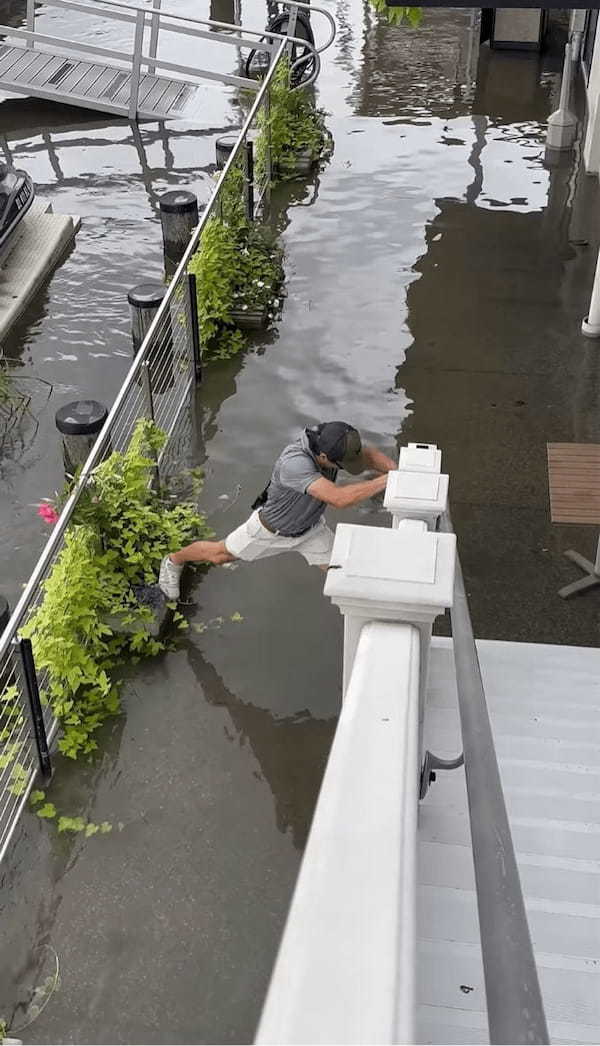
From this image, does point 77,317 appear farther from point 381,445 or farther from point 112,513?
point 112,513

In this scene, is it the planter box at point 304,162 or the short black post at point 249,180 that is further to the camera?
the planter box at point 304,162

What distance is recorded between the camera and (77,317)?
10023 mm

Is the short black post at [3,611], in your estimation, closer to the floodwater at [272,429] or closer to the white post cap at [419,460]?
the floodwater at [272,429]

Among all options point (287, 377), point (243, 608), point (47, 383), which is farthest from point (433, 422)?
point (47, 383)

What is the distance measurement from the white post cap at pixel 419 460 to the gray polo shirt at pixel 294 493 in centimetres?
145

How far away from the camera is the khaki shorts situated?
5.89m

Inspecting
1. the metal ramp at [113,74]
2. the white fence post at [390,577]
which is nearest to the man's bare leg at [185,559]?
the white fence post at [390,577]

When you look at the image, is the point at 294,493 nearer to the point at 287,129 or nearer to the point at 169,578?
the point at 169,578

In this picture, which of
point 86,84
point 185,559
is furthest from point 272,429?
point 86,84

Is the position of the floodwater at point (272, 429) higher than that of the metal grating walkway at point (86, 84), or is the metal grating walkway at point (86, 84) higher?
the metal grating walkway at point (86, 84)

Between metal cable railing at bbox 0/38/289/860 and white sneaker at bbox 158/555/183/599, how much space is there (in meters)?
0.63

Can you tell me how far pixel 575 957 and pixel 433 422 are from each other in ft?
17.9

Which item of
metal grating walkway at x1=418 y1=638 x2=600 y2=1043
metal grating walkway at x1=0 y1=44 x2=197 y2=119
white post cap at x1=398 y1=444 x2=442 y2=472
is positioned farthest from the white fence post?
metal grating walkway at x1=0 y1=44 x2=197 y2=119

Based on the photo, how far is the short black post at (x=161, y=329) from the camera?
26.3 ft
